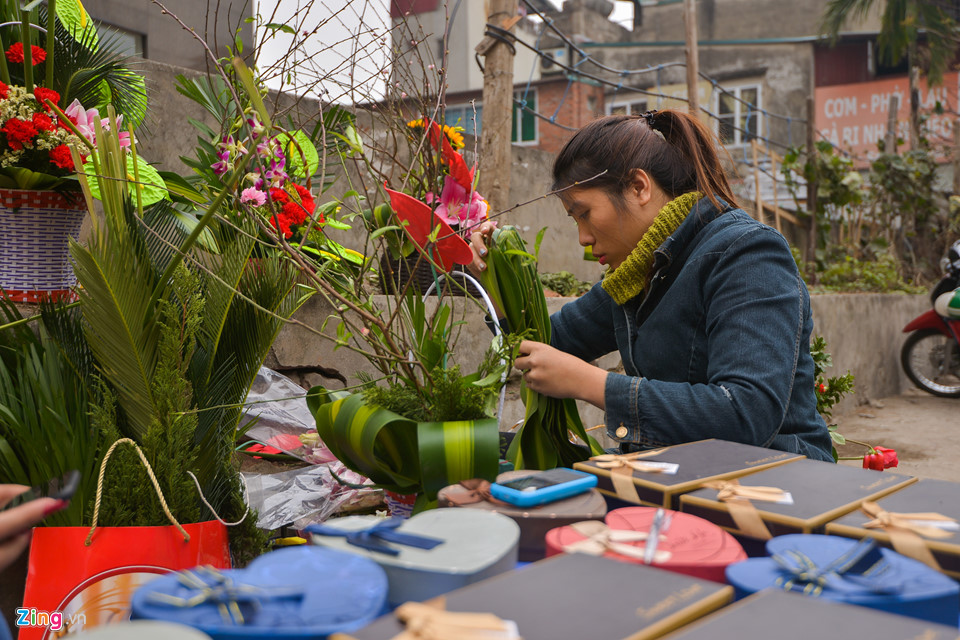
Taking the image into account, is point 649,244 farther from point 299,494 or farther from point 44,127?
point 44,127

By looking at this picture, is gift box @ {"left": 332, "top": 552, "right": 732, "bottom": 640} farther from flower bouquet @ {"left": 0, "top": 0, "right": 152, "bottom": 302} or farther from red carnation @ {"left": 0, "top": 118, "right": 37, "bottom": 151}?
red carnation @ {"left": 0, "top": 118, "right": 37, "bottom": 151}

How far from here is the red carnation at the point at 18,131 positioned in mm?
1576

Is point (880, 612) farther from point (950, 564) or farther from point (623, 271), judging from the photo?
point (623, 271)

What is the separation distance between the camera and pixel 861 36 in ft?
54.3

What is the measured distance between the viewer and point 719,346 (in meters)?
1.38

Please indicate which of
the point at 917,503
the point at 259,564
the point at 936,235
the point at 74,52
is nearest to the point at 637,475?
the point at 917,503

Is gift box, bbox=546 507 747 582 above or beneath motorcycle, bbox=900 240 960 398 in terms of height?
above

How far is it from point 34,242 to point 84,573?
3.43ft

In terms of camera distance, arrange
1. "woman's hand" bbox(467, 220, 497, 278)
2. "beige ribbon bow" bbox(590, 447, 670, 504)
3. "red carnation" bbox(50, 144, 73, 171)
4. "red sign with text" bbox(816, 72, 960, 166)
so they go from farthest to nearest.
A: "red sign with text" bbox(816, 72, 960, 166)
"red carnation" bbox(50, 144, 73, 171)
"woman's hand" bbox(467, 220, 497, 278)
"beige ribbon bow" bbox(590, 447, 670, 504)

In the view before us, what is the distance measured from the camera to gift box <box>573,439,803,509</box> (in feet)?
2.69

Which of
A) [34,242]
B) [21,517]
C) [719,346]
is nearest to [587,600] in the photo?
[21,517]

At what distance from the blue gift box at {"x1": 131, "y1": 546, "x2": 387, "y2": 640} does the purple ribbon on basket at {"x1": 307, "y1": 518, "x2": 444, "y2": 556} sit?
1.0 inches

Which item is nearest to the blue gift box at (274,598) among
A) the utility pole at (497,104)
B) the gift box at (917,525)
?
the gift box at (917,525)

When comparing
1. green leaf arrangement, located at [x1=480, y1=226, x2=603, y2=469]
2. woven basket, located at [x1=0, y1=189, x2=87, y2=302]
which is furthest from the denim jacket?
woven basket, located at [x1=0, y1=189, x2=87, y2=302]
